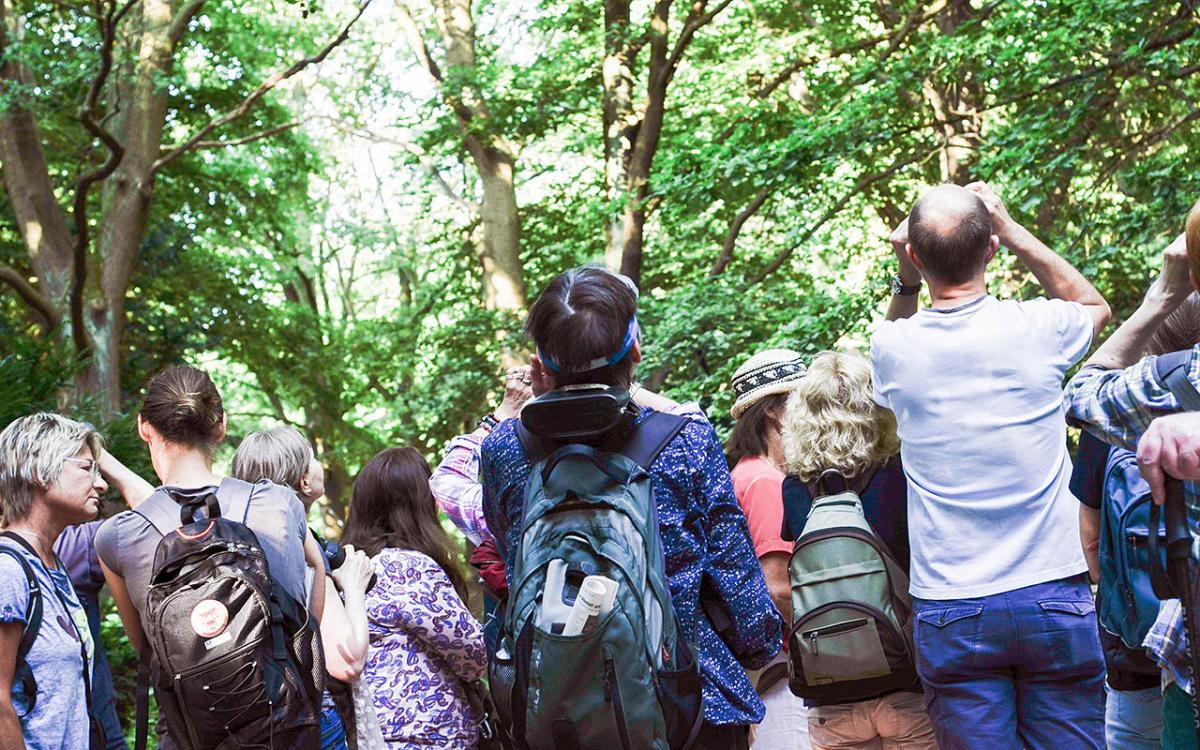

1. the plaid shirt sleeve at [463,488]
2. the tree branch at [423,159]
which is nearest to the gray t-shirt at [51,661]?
the plaid shirt sleeve at [463,488]

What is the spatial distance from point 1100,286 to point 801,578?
795 cm

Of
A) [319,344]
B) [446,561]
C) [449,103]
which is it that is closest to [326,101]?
[319,344]

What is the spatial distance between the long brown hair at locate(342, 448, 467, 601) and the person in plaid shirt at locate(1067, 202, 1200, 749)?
103 inches

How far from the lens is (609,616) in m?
2.61

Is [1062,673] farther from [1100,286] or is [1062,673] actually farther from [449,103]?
[449,103]

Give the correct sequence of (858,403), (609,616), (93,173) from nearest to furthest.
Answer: (609,616) < (858,403) < (93,173)

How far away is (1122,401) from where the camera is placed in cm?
251

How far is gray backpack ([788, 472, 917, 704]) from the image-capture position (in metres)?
3.67

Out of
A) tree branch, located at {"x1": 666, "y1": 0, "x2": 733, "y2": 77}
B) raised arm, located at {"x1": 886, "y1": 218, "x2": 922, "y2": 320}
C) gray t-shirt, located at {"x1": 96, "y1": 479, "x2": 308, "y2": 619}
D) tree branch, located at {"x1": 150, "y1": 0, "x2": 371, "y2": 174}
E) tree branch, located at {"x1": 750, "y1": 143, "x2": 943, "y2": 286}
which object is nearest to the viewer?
raised arm, located at {"x1": 886, "y1": 218, "x2": 922, "y2": 320}

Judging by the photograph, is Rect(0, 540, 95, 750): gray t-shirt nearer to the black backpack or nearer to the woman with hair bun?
the woman with hair bun

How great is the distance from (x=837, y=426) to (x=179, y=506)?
2.00 metres

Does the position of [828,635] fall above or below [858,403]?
below

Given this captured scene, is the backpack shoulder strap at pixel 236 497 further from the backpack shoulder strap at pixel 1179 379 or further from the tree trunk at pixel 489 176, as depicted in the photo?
the tree trunk at pixel 489 176

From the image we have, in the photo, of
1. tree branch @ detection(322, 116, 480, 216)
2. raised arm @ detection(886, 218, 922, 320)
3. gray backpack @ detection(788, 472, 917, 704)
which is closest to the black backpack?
gray backpack @ detection(788, 472, 917, 704)
